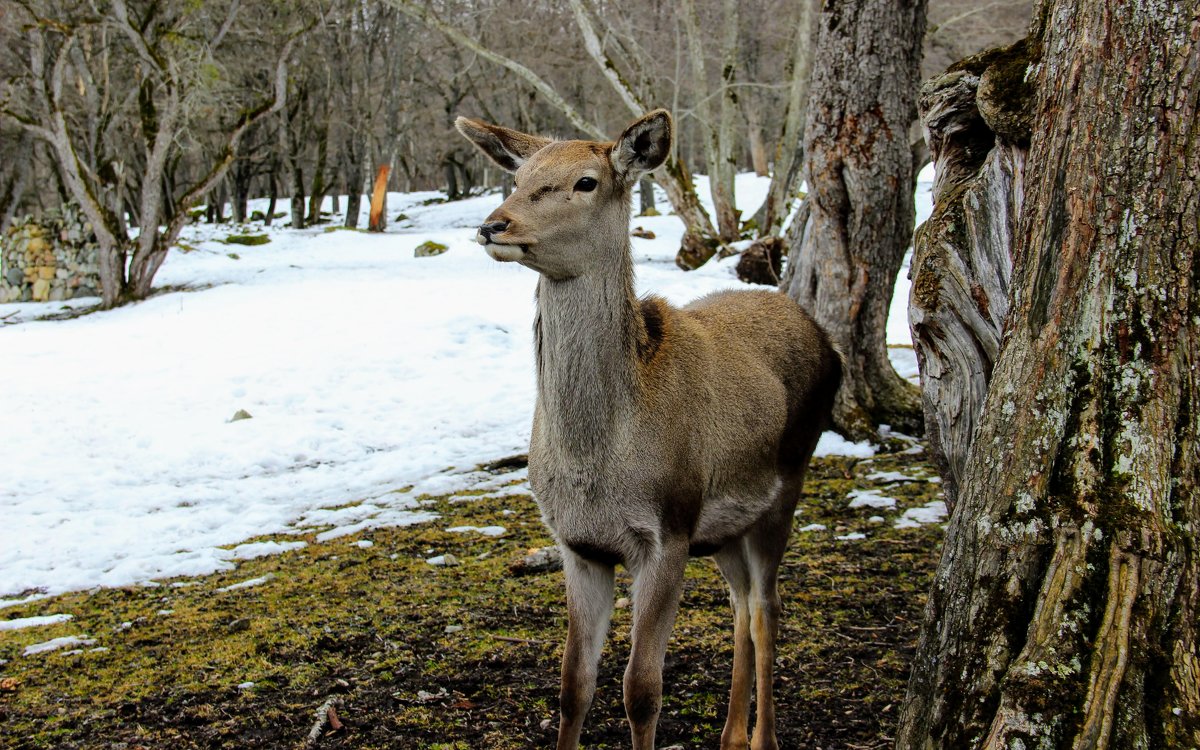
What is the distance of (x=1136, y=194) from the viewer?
3143mm

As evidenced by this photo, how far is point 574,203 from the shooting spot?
4039mm

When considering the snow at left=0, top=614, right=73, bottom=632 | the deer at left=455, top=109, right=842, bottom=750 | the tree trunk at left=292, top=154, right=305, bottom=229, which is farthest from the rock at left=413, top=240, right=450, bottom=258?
the deer at left=455, top=109, right=842, bottom=750

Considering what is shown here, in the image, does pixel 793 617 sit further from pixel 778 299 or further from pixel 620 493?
pixel 620 493

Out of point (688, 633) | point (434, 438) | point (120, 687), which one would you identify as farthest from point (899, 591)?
point (434, 438)

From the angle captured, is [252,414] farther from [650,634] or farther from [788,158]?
[788,158]

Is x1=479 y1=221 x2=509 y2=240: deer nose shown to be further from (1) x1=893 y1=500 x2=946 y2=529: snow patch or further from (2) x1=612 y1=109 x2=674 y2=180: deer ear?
(1) x1=893 y1=500 x2=946 y2=529: snow patch

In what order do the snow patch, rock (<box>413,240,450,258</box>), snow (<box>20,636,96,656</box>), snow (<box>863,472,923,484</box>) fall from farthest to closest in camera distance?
rock (<box>413,240,450,258</box>) < snow (<box>863,472,923,484</box>) < the snow patch < snow (<box>20,636,96,656</box>)

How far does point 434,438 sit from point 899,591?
5.96m

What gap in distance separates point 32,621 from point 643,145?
4366 mm

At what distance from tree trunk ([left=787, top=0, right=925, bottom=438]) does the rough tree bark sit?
151 inches

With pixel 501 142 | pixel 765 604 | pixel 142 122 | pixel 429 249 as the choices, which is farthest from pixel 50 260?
pixel 765 604

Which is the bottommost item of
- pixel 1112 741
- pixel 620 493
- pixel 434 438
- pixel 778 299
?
pixel 434 438

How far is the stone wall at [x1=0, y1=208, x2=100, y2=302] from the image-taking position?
20.9 metres

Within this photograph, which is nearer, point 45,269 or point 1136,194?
point 1136,194
